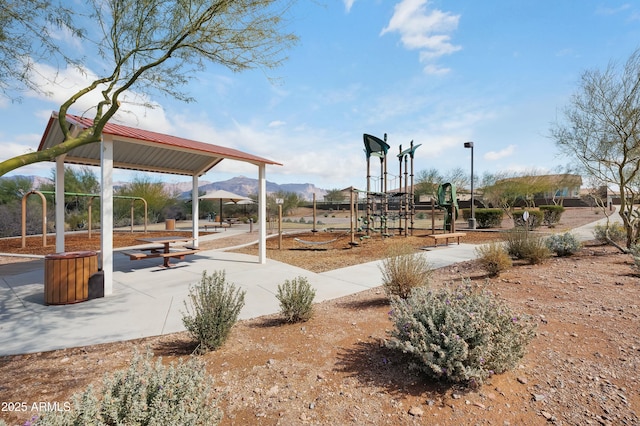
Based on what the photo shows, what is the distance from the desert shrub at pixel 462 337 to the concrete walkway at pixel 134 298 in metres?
2.34

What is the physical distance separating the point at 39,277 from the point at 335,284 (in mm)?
6282

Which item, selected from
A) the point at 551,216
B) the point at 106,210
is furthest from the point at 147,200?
the point at 551,216

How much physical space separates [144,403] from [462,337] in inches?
91.2

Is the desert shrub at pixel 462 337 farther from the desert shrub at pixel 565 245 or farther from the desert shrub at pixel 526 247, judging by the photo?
the desert shrub at pixel 565 245

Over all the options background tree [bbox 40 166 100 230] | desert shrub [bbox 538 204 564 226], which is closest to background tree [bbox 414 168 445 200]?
desert shrub [bbox 538 204 564 226]

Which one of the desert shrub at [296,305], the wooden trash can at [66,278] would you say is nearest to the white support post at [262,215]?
the wooden trash can at [66,278]

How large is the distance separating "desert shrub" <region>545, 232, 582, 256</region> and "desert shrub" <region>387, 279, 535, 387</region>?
686cm

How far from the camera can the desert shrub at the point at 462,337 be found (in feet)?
8.10

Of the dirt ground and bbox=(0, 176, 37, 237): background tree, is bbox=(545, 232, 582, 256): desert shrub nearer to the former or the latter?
the dirt ground

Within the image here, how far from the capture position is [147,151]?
336 inches

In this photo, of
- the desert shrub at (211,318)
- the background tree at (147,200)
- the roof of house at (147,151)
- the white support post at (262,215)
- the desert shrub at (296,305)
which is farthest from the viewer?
the background tree at (147,200)

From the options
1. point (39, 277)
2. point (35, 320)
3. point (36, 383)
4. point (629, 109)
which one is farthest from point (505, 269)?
point (39, 277)

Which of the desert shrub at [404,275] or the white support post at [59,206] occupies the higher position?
the white support post at [59,206]

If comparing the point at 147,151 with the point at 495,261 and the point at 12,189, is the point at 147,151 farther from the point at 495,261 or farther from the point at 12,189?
the point at 12,189
